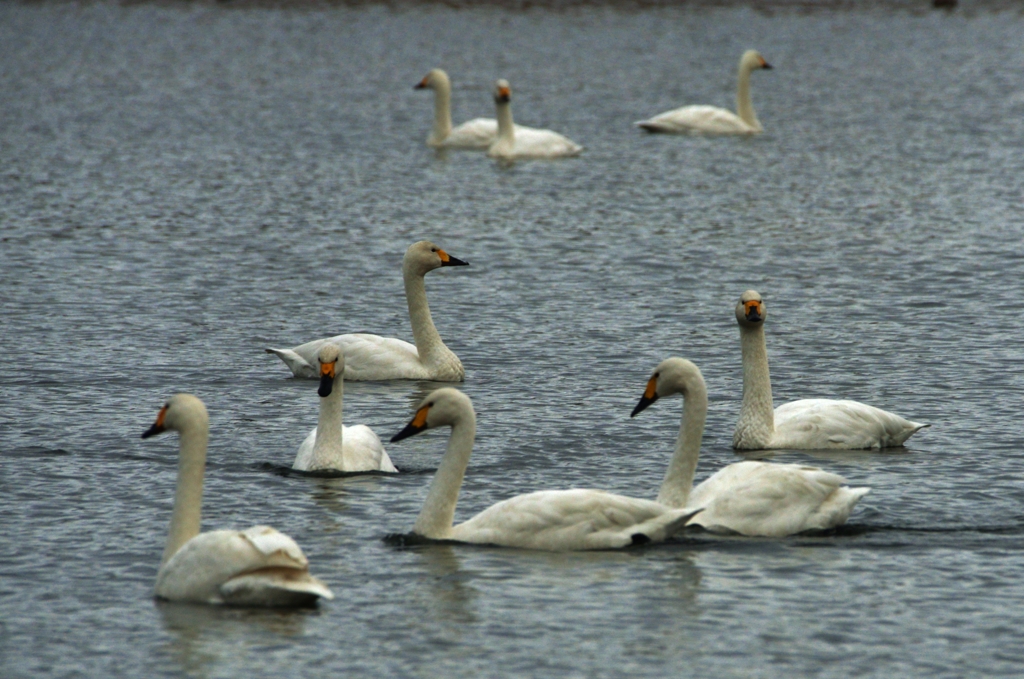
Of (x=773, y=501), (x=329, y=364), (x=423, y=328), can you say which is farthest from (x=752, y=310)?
(x=423, y=328)

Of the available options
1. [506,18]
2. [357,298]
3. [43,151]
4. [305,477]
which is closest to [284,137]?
[43,151]

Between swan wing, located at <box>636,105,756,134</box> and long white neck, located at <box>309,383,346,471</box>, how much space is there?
23.1 metres

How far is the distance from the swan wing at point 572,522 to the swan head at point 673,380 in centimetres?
84

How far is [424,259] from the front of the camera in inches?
663

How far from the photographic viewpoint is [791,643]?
9.47 meters

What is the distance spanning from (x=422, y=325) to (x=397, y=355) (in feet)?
1.13

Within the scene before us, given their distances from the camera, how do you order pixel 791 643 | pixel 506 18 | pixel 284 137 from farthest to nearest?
pixel 506 18, pixel 284 137, pixel 791 643

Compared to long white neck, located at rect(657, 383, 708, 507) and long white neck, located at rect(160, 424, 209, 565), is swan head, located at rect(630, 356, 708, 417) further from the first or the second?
long white neck, located at rect(160, 424, 209, 565)

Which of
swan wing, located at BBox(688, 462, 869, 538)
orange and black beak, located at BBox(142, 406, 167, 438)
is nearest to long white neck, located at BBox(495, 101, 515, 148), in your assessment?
swan wing, located at BBox(688, 462, 869, 538)

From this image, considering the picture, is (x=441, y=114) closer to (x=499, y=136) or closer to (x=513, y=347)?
(x=499, y=136)

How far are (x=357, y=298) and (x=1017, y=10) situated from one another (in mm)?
51333

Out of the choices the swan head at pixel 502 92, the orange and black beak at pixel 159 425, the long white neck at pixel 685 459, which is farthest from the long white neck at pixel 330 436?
the swan head at pixel 502 92

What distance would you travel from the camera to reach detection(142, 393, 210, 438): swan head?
10359mm

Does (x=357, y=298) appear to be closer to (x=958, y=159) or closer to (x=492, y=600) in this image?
(x=492, y=600)
